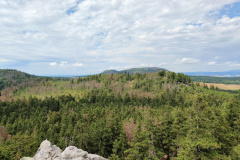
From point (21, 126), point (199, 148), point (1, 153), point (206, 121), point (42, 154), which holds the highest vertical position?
point (206, 121)

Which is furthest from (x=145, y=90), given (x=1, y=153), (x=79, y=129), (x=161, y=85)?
(x=1, y=153)

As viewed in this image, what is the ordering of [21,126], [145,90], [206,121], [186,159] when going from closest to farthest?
[186,159] → [206,121] → [21,126] → [145,90]

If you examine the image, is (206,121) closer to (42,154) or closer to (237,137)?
(237,137)

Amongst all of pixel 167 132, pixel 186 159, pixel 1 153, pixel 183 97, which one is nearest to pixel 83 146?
pixel 1 153

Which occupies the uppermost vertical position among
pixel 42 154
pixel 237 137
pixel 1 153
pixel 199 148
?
pixel 199 148

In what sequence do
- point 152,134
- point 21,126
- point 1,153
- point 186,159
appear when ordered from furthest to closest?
point 21,126 → point 1,153 → point 152,134 → point 186,159

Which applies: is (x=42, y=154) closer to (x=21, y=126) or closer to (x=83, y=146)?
(x=83, y=146)

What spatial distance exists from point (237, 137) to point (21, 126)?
9156cm

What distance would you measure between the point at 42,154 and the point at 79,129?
37.0 metres

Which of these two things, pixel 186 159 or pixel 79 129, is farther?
pixel 79 129

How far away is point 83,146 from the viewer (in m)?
50.1

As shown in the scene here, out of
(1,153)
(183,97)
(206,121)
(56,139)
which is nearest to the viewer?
(206,121)

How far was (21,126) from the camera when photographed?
77.5 meters

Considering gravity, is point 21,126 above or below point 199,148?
below
